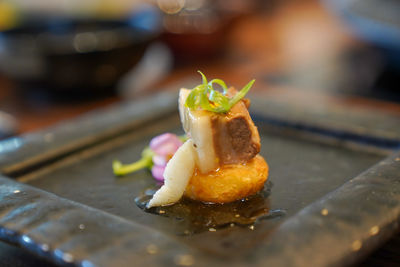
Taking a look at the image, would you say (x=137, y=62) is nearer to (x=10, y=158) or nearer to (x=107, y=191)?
(x=10, y=158)

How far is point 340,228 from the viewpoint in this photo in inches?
51.3

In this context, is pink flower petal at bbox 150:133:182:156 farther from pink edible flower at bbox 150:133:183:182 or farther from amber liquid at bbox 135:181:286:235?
amber liquid at bbox 135:181:286:235

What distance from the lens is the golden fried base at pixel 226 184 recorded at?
163 centimetres

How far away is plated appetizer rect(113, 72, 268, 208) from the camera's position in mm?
1628

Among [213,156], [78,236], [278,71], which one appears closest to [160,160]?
[213,156]

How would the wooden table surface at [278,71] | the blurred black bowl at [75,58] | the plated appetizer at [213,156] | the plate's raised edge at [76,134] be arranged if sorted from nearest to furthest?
1. the plated appetizer at [213,156]
2. the plate's raised edge at [76,134]
3. the blurred black bowl at [75,58]
4. the wooden table surface at [278,71]

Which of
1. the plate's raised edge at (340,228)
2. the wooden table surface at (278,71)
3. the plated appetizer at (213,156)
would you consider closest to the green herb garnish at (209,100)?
the plated appetizer at (213,156)

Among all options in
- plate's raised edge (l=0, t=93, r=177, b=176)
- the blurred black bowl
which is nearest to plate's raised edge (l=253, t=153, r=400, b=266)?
plate's raised edge (l=0, t=93, r=177, b=176)

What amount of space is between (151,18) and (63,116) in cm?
109

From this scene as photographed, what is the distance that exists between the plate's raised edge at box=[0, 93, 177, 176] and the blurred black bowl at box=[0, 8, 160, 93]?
2.57 ft

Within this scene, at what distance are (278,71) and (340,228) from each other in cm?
289

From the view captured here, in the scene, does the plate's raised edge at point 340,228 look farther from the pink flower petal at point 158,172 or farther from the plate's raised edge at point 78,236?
the pink flower petal at point 158,172

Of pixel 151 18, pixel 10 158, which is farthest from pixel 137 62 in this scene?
pixel 10 158

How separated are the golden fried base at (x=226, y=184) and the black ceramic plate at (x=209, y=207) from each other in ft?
0.15
